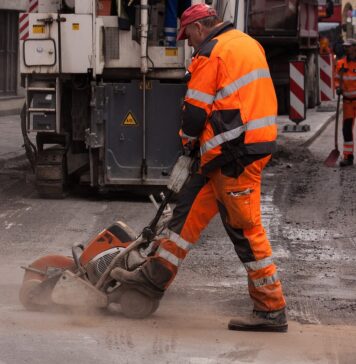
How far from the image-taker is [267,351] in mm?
5750

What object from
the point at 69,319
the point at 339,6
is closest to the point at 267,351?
the point at 69,319

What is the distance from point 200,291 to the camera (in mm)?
7293

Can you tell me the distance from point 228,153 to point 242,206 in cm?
30

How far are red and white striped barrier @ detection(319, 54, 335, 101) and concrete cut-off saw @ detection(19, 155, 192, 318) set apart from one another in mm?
17029

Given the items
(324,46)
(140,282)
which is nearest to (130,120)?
(140,282)

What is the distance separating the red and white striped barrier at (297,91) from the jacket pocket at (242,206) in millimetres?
13556

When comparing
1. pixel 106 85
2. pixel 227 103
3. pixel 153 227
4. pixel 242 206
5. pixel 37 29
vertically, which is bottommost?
pixel 153 227

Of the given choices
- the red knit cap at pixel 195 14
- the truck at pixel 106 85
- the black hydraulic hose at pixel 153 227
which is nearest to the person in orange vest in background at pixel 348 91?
the truck at pixel 106 85

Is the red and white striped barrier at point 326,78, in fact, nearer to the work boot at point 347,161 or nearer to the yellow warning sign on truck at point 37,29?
the work boot at point 347,161

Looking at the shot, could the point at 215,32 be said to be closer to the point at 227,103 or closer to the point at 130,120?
the point at 227,103

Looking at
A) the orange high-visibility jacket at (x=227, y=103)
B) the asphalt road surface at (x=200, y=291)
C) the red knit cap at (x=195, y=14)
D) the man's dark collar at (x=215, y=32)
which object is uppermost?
the red knit cap at (x=195, y=14)

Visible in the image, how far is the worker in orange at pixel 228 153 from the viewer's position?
237 inches

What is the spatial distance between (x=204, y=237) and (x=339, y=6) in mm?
25237

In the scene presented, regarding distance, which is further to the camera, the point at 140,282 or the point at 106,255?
the point at 106,255
